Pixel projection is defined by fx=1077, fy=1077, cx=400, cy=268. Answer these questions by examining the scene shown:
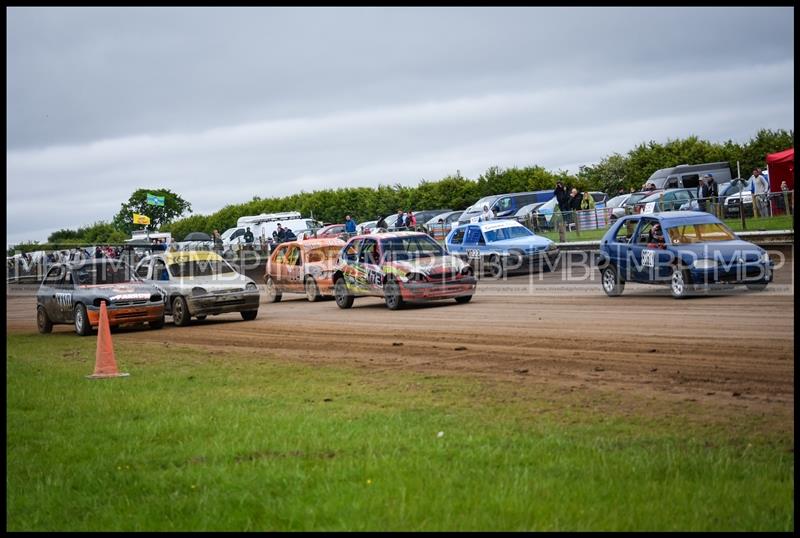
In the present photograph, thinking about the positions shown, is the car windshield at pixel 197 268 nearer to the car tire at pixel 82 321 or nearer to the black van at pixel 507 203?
the car tire at pixel 82 321

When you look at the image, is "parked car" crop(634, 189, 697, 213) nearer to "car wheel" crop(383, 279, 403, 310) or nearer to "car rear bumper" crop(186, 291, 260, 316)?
"car wheel" crop(383, 279, 403, 310)

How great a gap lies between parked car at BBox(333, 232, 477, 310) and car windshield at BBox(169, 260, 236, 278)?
8.67 ft

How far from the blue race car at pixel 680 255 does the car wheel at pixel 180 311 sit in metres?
8.49

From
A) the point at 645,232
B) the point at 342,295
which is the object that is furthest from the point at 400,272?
the point at 645,232

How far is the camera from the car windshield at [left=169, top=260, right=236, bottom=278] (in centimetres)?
2234

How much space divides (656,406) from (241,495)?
4.21 meters

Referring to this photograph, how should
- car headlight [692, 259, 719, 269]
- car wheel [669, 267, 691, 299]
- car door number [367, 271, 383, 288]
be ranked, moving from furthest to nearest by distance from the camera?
car door number [367, 271, 383, 288]
car wheel [669, 267, 691, 299]
car headlight [692, 259, 719, 269]

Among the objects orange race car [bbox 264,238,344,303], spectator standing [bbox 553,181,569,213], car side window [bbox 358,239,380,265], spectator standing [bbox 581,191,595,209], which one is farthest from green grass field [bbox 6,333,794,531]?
spectator standing [bbox 581,191,595,209]

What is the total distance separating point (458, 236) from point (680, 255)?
14.1m

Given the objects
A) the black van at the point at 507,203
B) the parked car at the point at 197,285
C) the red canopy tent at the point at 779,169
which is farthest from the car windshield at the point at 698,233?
the black van at the point at 507,203

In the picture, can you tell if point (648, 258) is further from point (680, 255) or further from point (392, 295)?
point (392, 295)

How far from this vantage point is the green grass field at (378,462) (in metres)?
5.94

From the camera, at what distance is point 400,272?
70.9ft

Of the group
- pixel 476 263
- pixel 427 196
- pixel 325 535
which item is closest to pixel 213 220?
pixel 427 196
